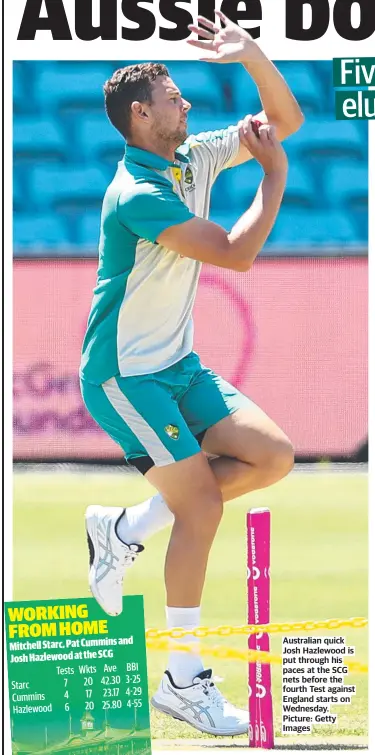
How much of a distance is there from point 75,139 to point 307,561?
1.88 m

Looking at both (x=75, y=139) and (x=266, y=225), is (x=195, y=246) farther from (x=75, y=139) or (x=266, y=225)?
(x=75, y=139)

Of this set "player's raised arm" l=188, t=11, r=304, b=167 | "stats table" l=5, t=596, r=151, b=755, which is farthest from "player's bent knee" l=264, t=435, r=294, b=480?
"player's raised arm" l=188, t=11, r=304, b=167

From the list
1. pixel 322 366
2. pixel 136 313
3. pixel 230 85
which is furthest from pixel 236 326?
pixel 136 313

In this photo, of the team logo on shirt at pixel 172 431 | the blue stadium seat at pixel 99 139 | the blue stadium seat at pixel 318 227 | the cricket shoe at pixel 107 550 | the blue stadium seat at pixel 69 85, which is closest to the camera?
the team logo on shirt at pixel 172 431

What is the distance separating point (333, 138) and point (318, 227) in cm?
55

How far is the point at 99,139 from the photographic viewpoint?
5.36 metres

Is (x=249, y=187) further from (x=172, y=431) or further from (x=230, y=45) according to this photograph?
(x=172, y=431)

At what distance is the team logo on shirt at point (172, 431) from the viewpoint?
4152 millimetres

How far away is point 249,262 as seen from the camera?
3.98 m

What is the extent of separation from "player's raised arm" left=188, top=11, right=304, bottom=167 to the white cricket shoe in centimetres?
168

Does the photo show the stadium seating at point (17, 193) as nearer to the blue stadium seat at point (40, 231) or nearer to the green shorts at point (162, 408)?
the blue stadium seat at point (40, 231)

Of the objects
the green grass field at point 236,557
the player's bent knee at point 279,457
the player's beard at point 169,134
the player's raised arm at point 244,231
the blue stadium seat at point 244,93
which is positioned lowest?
the green grass field at point 236,557

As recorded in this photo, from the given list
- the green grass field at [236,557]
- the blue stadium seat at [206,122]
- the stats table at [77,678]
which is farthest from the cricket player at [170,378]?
the blue stadium seat at [206,122]

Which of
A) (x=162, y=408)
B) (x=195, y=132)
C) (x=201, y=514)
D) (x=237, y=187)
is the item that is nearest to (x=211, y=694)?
(x=201, y=514)
